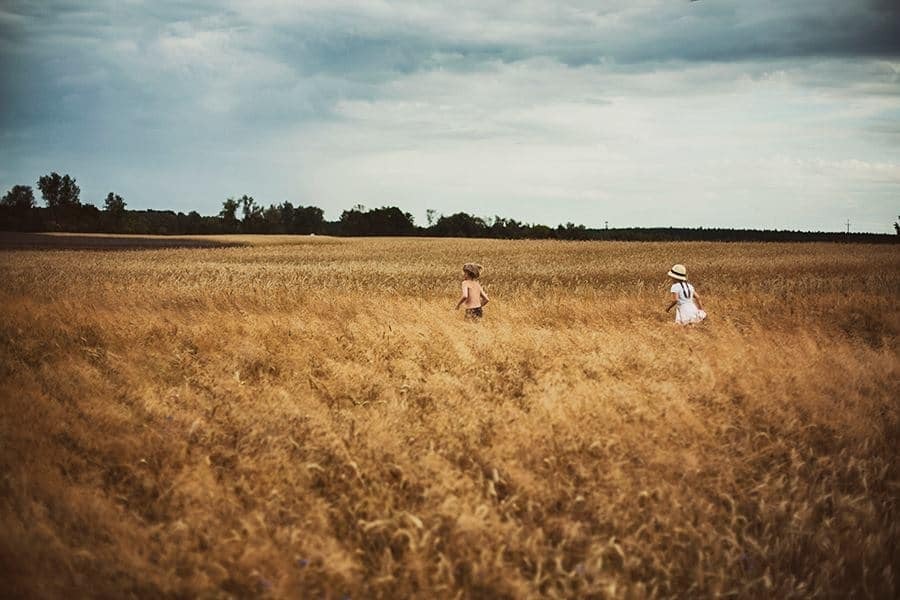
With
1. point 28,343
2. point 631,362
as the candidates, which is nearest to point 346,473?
point 631,362

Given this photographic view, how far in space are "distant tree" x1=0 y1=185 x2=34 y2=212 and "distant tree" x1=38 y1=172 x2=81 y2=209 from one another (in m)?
3.37

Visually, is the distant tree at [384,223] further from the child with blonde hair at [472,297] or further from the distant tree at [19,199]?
the child with blonde hair at [472,297]

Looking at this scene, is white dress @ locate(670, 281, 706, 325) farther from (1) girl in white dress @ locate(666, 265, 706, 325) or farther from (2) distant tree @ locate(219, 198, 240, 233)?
(2) distant tree @ locate(219, 198, 240, 233)

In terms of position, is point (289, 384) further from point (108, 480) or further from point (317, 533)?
point (317, 533)

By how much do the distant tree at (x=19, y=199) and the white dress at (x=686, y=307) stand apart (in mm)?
93663

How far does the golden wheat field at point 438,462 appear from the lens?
4.57 meters

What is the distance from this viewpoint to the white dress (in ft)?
37.9

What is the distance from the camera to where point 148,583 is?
4.28 meters

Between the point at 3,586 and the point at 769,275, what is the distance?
2976 centimetres

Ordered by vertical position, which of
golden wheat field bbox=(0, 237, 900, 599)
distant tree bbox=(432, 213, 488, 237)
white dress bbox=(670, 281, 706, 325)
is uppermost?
distant tree bbox=(432, 213, 488, 237)

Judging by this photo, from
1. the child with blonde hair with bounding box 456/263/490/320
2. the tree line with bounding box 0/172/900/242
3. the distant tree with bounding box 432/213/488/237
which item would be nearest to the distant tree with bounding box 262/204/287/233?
the tree line with bounding box 0/172/900/242

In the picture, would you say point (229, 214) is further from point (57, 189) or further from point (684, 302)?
point (684, 302)

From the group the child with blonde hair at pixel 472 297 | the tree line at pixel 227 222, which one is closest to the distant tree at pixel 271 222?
the tree line at pixel 227 222

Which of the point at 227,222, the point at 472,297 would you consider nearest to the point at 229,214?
the point at 227,222
